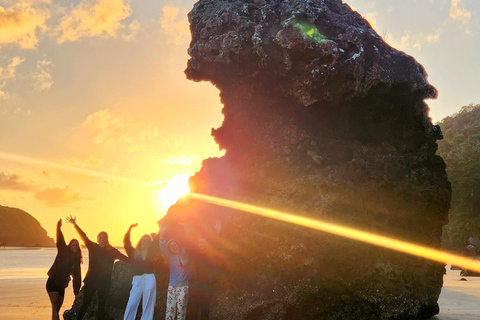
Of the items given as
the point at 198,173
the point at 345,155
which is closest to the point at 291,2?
the point at 345,155

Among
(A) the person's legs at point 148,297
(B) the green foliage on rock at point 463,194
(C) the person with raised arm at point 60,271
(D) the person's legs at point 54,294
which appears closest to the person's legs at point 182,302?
(A) the person's legs at point 148,297

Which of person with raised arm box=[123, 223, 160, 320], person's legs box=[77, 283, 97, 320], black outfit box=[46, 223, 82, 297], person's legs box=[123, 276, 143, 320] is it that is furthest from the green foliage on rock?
black outfit box=[46, 223, 82, 297]

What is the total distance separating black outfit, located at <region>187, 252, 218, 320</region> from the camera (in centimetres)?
863

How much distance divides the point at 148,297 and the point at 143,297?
11cm

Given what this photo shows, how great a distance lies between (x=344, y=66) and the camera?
30.0 ft

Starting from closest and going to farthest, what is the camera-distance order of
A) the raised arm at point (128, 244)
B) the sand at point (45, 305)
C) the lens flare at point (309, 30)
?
the raised arm at point (128, 244), the lens flare at point (309, 30), the sand at point (45, 305)

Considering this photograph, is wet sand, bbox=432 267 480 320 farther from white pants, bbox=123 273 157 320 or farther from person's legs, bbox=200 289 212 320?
white pants, bbox=123 273 157 320

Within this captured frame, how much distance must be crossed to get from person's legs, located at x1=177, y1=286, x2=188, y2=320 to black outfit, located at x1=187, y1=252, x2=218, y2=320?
533 millimetres

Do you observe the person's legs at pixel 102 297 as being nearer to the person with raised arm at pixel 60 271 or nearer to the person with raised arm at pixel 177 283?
the person with raised arm at pixel 60 271

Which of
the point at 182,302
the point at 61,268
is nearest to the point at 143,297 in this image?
the point at 182,302

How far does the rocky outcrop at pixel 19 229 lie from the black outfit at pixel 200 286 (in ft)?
485

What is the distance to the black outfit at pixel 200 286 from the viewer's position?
28.3ft

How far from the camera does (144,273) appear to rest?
8469mm

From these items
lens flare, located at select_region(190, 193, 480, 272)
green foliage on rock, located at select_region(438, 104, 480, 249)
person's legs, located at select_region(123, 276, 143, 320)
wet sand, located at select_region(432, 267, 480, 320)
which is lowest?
person's legs, located at select_region(123, 276, 143, 320)
